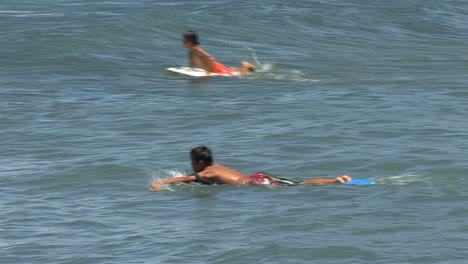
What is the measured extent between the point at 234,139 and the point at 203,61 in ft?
21.2

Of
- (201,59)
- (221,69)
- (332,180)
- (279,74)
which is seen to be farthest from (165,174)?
(279,74)

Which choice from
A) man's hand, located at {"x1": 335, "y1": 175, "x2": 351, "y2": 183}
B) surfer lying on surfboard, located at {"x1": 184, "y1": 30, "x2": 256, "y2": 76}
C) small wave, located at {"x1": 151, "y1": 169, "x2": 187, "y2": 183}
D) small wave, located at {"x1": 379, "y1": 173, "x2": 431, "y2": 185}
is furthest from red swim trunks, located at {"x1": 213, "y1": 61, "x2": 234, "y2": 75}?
man's hand, located at {"x1": 335, "y1": 175, "x2": 351, "y2": 183}

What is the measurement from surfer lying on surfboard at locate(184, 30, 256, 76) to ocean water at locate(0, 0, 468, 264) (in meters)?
0.33

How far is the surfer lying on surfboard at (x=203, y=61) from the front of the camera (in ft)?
71.9

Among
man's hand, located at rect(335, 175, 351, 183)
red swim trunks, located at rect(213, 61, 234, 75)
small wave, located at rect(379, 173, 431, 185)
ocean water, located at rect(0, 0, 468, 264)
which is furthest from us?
red swim trunks, located at rect(213, 61, 234, 75)

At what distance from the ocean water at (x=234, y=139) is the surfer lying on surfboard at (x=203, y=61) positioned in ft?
1.08

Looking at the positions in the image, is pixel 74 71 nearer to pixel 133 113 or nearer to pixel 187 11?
pixel 133 113

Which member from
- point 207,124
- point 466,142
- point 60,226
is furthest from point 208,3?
point 60,226

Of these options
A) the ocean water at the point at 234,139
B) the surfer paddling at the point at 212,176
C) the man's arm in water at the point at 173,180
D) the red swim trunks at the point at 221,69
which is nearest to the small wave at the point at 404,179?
the ocean water at the point at 234,139

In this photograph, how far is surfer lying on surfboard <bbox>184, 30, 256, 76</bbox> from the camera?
21.9 metres

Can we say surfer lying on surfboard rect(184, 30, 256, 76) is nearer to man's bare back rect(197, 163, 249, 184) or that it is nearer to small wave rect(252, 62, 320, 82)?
small wave rect(252, 62, 320, 82)

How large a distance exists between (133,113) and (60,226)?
7316 millimetres

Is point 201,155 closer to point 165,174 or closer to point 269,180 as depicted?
point 269,180

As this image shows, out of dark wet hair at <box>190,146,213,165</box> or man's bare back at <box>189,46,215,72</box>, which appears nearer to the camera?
dark wet hair at <box>190,146,213,165</box>
